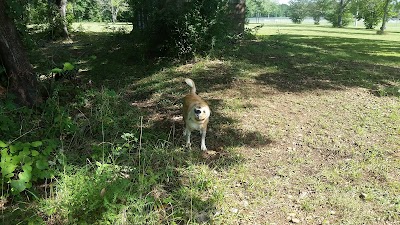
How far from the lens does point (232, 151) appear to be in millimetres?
4023

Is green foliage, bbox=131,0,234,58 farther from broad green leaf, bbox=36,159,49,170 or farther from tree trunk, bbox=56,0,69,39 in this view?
tree trunk, bbox=56,0,69,39

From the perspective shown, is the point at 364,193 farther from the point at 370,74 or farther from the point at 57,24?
the point at 57,24

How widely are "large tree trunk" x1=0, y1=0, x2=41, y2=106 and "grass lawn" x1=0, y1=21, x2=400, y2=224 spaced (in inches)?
18.5

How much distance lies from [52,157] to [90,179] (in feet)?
2.59

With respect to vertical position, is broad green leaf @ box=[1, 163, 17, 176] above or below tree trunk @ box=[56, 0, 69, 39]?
below

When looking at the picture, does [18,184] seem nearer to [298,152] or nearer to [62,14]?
[298,152]

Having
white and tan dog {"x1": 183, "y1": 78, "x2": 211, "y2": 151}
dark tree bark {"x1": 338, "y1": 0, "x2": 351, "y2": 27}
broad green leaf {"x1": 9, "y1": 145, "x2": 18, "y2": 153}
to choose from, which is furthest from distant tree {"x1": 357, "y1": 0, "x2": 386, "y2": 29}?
broad green leaf {"x1": 9, "y1": 145, "x2": 18, "y2": 153}

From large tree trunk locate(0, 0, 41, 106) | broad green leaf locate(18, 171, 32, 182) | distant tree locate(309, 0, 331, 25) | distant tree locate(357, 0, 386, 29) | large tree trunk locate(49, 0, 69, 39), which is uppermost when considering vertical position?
distant tree locate(309, 0, 331, 25)

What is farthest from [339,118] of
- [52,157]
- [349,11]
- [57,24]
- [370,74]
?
[349,11]

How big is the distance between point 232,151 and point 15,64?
327 centimetres

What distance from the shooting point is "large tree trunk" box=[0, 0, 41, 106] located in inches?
173

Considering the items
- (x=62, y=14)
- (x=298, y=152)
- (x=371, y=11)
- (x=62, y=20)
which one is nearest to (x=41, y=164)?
(x=298, y=152)

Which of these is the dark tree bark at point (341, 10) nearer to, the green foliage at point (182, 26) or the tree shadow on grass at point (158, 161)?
the green foliage at point (182, 26)

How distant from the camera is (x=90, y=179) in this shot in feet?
9.00
